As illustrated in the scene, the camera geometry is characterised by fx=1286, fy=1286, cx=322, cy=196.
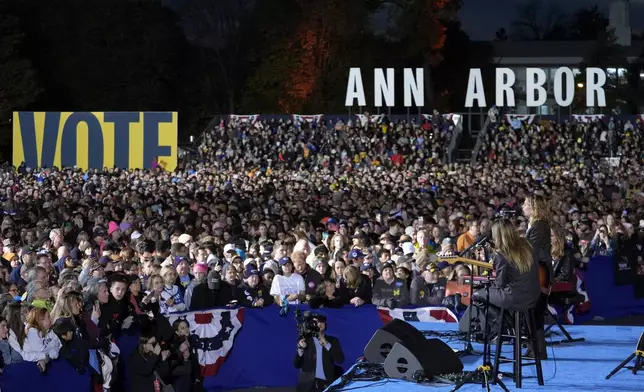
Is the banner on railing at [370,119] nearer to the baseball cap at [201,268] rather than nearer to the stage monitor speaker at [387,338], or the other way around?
the baseball cap at [201,268]

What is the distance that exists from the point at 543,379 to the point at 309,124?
1945 inches

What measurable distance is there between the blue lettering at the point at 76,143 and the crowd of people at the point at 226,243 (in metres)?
4.02

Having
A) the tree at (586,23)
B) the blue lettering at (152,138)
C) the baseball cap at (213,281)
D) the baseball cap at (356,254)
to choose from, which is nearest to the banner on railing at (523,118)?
the blue lettering at (152,138)

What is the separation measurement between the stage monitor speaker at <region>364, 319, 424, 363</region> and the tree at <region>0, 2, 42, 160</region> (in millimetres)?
53595

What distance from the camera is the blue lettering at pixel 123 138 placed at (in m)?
53.1

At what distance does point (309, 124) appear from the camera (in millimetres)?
60375

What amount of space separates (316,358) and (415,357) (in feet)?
7.42

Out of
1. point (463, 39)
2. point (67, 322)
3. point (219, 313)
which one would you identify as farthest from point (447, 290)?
point (463, 39)

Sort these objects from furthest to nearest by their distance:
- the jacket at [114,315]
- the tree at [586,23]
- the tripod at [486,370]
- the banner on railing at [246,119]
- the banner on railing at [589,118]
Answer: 1. the tree at [586,23]
2. the banner on railing at [246,119]
3. the banner on railing at [589,118]
4. the jacket at [114,315]
5. the tripod at [486,370]

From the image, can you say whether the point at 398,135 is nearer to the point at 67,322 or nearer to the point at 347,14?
the point at 347,14

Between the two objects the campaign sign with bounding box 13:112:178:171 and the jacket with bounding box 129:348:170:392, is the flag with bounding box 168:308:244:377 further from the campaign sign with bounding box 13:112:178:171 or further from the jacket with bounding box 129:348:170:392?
the campaign sign with bounding box 13:112:178:171

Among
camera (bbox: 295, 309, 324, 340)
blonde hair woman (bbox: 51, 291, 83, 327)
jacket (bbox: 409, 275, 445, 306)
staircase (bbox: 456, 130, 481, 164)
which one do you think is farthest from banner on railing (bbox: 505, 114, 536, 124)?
blonde hair woman (bbox: 51, 291, 83, 327)

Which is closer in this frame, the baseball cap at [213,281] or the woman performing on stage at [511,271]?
the woman performing on stage at [511,271]

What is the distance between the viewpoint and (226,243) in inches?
802
